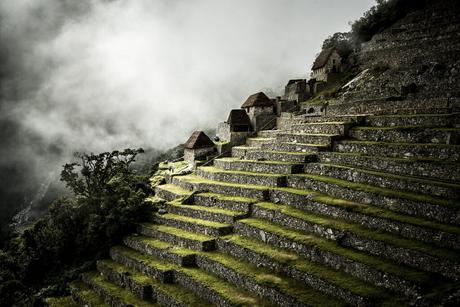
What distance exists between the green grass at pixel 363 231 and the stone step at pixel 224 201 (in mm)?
1060

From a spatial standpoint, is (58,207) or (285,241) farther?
(58,207)

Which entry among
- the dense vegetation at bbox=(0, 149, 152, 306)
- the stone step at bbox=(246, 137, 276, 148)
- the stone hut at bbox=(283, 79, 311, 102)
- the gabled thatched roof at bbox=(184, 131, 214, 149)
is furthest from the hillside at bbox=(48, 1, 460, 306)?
the stone hut at bbox=(283, 79, 311, 102)

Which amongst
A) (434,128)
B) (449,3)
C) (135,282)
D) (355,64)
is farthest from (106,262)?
(449,3)

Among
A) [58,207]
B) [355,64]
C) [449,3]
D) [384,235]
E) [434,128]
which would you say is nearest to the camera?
[384,235]

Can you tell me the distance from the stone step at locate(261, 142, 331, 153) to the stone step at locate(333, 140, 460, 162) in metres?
0.75

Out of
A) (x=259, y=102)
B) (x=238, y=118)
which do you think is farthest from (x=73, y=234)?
(x=259, y=102)

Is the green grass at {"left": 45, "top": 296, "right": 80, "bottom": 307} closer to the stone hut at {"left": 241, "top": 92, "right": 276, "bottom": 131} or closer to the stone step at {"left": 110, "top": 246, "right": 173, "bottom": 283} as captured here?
the stone step at {"left": 110, "top": 246, "right": 173, "bottom": 283}

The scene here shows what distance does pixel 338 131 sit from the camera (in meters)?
20.8

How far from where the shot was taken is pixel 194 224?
19.7 meters

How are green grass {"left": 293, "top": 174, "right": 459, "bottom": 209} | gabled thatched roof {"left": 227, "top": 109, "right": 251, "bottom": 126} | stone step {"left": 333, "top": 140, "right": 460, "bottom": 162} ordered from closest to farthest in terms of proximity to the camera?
green grass {"left": 293, "top": 174, "right": 459, "bottom": 209} → stone step {"left": 333, "top": 140, "right": 460, "bottom": 162} → gabled thatched roof {"left": 227, "top": 109, "right": 251, "bottom": 126}

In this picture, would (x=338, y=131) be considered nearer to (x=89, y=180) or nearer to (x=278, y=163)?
(x=278, y=163)

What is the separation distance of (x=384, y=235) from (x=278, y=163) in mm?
8450

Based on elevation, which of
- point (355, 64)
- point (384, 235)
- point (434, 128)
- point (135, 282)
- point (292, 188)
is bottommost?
point (135, 282)

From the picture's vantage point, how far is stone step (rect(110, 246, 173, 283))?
1742cm
